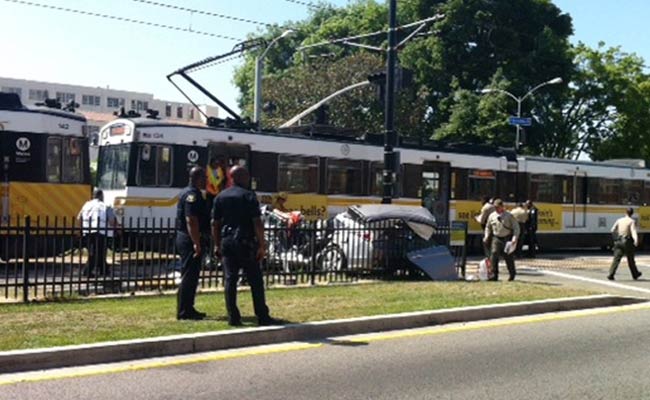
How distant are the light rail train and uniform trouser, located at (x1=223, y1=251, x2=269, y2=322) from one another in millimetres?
8601

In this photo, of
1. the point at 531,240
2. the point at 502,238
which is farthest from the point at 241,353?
the point at 531,240

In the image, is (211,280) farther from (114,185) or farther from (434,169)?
(434,169)

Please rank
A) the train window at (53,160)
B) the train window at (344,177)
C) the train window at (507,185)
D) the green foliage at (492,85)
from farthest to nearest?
the green foliage at (492,85)
the train window at (507,185)
the train window at (344,177)
the train window at (53,160)

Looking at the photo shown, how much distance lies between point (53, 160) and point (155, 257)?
17.7 feet

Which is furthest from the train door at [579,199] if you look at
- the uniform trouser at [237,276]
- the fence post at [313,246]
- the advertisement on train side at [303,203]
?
the uniform trouser at [237,276]

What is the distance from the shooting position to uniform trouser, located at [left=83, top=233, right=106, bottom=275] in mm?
11359

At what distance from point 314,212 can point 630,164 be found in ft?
51.0

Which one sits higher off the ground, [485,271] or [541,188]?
[541,188]

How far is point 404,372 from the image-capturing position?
7.37 meters

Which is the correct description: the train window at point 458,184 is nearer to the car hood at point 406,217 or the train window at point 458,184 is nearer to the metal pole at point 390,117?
the metal pole at point 390,117

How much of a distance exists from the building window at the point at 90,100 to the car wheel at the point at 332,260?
10719cm

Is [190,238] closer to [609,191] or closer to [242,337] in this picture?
[242,337]

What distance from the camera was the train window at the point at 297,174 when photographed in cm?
2083

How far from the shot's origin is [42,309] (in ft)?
32.1
